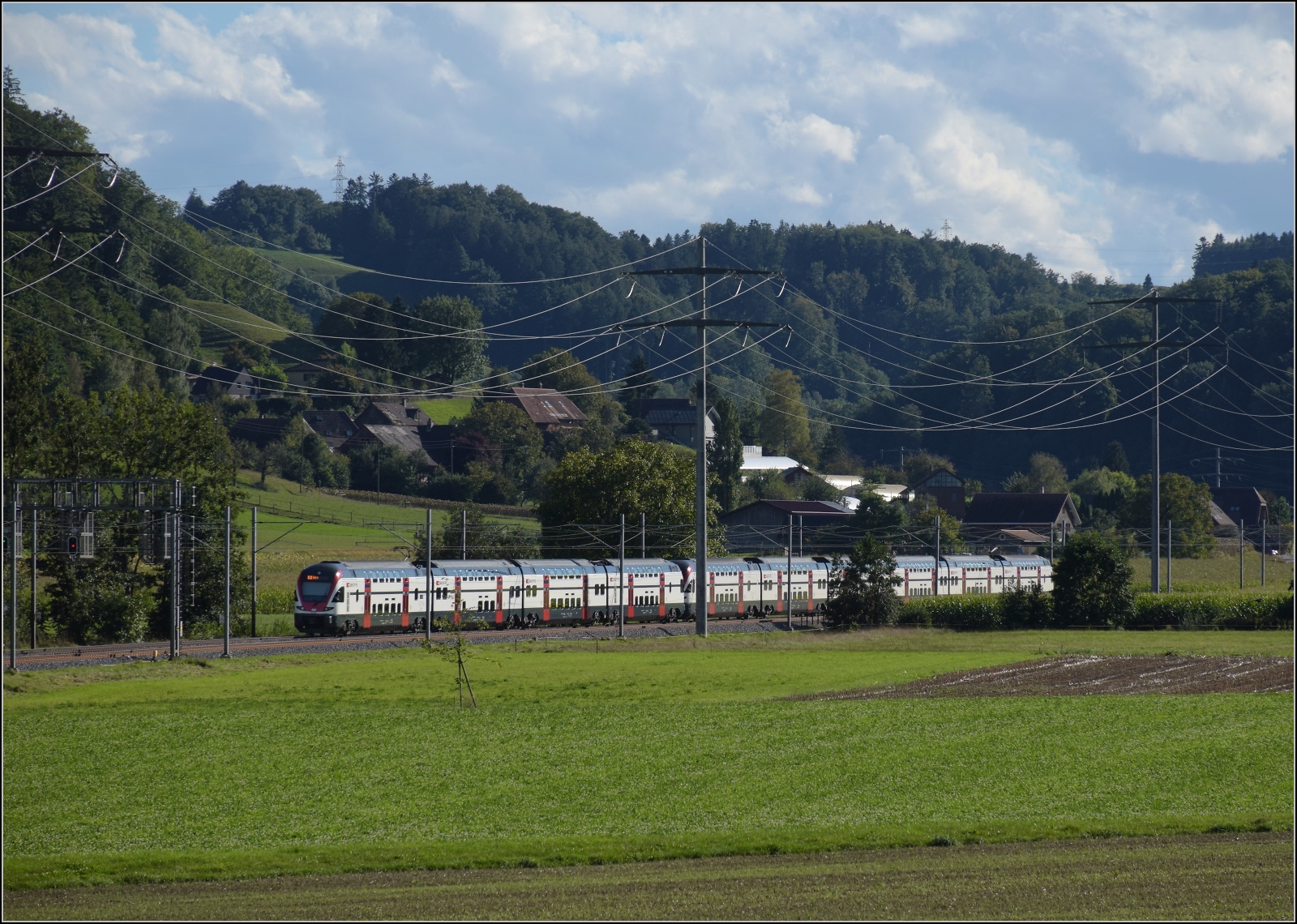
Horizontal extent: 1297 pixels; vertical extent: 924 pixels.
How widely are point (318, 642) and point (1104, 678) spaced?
3407 centimetres

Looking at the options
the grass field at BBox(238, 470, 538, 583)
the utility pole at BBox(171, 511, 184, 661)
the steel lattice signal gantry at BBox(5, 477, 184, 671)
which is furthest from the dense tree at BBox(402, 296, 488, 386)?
the utility pole at BBox(171, 511, 184, 661)

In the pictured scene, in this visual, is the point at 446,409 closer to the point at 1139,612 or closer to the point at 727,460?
the point at 727,460

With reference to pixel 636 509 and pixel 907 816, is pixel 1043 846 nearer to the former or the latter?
pixel 907 816

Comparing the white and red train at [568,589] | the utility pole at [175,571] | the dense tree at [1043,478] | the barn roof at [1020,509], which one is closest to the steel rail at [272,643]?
the white and red train at [568,589]

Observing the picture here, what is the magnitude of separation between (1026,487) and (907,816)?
5685 inches

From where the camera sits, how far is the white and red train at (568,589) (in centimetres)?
6625

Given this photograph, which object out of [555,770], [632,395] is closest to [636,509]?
[555,770]

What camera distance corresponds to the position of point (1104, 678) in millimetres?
51438

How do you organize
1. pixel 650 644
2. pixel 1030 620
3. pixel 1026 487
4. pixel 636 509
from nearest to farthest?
pixel 650 644, pixel 1030 620, pixel 636 509, pixel 1026 487

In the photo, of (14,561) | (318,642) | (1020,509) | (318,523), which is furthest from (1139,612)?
(14,561)

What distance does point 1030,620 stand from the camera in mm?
80375

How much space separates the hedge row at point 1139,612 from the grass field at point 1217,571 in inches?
468

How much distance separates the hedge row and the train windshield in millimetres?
32920

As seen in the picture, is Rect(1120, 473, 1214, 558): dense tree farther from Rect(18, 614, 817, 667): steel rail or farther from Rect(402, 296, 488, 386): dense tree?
Rect(402, 296, 488, 386): dense tree
